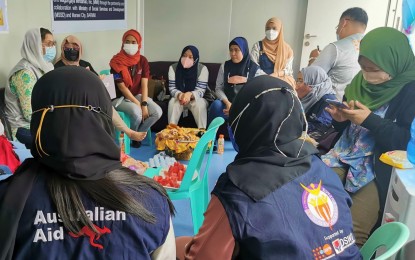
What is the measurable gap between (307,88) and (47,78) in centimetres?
222

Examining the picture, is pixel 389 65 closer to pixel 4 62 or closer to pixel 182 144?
pixel 182 144

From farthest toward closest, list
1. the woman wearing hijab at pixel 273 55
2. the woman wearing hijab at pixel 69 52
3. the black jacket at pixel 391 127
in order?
the woman wearing hijab at pixel 273 55 → the woman wearing hijab at pixel 69 52 → the black jacket at pixel 391 127

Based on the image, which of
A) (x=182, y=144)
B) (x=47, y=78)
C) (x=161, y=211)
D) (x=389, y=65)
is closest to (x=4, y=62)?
(x=182, y=144)

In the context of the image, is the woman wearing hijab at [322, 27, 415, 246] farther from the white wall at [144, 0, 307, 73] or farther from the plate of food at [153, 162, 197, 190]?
the white wall at [144, 0, 307, 73]

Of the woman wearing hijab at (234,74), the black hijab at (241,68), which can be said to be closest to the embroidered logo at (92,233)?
the woman wearing hijab at (234,74)

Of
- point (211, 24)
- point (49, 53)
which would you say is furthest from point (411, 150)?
point (211, 24)

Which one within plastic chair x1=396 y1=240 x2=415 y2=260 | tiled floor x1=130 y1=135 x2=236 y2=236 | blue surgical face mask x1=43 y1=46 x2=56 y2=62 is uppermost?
blue surgical face mask x1=43 y1=46 x2=56 y2=62

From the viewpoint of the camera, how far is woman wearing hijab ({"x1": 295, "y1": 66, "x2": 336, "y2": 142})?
2707 millimetres

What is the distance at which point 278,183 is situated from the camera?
1015mm

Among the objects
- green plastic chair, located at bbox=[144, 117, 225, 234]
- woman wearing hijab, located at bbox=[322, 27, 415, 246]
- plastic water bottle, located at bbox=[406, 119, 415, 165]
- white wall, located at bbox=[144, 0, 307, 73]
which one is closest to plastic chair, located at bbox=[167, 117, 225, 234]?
green plastic chair, located at bbox=[144, 117, 225, 234]

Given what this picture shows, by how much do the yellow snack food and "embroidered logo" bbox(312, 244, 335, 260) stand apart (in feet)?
2.77

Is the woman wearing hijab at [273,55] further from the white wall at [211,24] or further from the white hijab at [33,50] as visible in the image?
the white hijab at [33,50]

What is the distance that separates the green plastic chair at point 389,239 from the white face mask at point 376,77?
2.87 feet

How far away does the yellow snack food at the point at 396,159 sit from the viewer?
1.67 m
